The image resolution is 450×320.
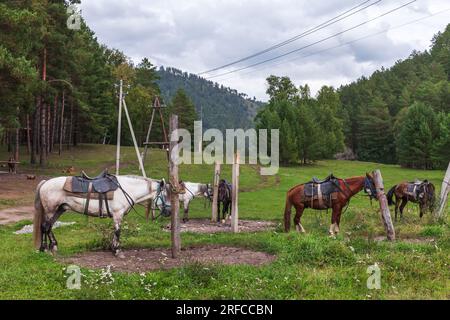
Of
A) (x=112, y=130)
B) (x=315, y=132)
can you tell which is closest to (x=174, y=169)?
(x=315, y=132)

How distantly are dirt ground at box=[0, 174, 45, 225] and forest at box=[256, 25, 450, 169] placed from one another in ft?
132

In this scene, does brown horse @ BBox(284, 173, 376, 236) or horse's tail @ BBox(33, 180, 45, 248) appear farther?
brown horse @ BBox(284, 173, 376, 236)

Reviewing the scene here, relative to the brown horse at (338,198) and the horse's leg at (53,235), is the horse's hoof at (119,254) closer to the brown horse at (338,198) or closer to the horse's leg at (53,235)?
the horse's leg at (53,235)

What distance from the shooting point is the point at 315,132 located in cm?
6725

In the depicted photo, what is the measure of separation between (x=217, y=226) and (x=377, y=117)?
7935cm

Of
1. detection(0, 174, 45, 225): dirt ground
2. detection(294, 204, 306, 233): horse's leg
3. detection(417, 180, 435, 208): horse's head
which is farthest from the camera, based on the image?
detection(0, 174, 45, 225): dirt ground

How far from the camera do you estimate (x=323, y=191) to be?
1415 cm

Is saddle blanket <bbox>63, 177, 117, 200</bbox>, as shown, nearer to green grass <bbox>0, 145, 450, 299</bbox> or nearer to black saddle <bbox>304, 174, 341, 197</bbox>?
green grass <bbox>0, 145, 450, 299</bbox>

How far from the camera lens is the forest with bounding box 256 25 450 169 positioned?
64188 mm

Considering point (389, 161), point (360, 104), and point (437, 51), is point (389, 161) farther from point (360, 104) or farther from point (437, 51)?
point (437, 51)

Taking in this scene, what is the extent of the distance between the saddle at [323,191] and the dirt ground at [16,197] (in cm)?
1212

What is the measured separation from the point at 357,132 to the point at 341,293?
94997 mm

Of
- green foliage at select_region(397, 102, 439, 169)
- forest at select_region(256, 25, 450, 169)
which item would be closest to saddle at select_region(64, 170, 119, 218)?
forest at select_region(256, 25, 450, 169)
